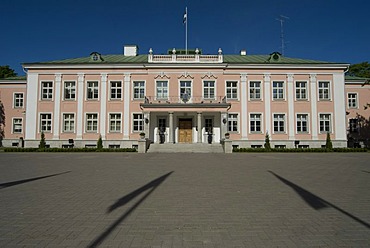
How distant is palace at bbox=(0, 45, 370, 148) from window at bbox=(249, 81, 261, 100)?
0.11 metres

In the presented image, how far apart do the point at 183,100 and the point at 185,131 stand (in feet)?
11.5

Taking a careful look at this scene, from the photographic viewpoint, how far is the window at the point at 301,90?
1096 inches

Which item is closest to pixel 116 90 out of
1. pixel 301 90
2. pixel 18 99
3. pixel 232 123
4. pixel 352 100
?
pixel 232 123

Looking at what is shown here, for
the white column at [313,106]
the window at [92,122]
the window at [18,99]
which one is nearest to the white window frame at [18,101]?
the window at [18,99]

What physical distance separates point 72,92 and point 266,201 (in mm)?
27562

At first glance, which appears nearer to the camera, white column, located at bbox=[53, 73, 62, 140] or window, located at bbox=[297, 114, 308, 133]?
white column, located at bbox=[53, 73, 62, 140]

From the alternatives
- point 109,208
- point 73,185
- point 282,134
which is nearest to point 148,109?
point 282,134

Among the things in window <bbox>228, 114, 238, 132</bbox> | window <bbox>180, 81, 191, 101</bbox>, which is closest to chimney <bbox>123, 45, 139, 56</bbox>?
window <bbox>180, 81, 191, 101</bbox>

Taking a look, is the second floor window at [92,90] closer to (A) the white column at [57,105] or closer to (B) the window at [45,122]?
(A) the white column at [57,105]

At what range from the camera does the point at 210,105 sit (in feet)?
83.1

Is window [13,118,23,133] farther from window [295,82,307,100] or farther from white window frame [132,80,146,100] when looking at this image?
window [295,82,307,100]

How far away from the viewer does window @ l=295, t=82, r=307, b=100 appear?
27.8 metres

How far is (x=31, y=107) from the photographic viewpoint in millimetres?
27672

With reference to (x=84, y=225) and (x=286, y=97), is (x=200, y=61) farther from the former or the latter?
(x=84, y=225)
